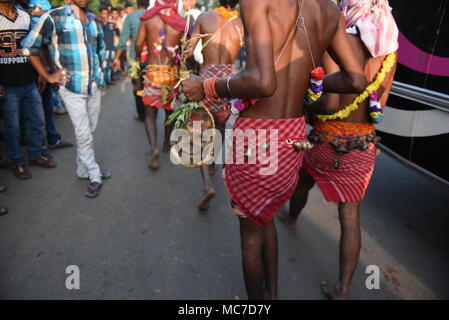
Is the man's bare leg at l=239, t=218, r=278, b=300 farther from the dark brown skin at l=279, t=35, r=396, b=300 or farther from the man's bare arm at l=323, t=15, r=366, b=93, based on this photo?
the man's bare arm at l=323, t=15, r=366, b=93

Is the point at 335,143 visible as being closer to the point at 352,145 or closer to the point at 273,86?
the point at 352,145

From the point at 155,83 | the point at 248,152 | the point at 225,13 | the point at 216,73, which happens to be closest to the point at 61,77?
the point at 155,83

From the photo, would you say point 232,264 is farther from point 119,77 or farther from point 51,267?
point 119,77

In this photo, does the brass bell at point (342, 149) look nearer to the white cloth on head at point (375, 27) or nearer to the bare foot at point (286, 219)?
the white cloth on head at point (375, 27)

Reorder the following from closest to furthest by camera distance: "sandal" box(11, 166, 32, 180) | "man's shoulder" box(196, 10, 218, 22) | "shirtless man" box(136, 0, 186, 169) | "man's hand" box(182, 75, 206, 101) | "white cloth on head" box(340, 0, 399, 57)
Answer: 1. "man's hand" box(182, 75, 206, 101)
2. "white cloth on head" box(340, 0, 399, 57)
3. "man's shoulder" box(196, 10, 218, 22)
4. "sandal" box(11, 166, 32, 180)
5. "shirtless man" box(136, 0, 186, 169)

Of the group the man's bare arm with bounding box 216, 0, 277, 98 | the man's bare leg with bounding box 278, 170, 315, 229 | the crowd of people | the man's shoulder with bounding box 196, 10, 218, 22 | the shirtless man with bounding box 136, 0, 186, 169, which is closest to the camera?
the man's bare arm with bounding box 216, 0, 277, 98

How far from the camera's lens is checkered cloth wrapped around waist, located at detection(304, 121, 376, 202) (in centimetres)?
217

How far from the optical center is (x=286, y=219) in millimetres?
3076

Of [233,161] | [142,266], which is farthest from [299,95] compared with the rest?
[142,266]

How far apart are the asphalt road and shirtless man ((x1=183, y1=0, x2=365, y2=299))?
0.74 m

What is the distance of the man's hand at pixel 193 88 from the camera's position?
1649 millimetres

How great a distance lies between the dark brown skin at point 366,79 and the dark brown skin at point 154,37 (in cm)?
260

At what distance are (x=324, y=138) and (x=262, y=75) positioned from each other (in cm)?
106

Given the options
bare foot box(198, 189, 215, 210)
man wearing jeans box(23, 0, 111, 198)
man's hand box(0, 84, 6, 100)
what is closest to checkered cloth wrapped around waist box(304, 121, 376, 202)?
bare foot box(198, 189, 215, 210)
